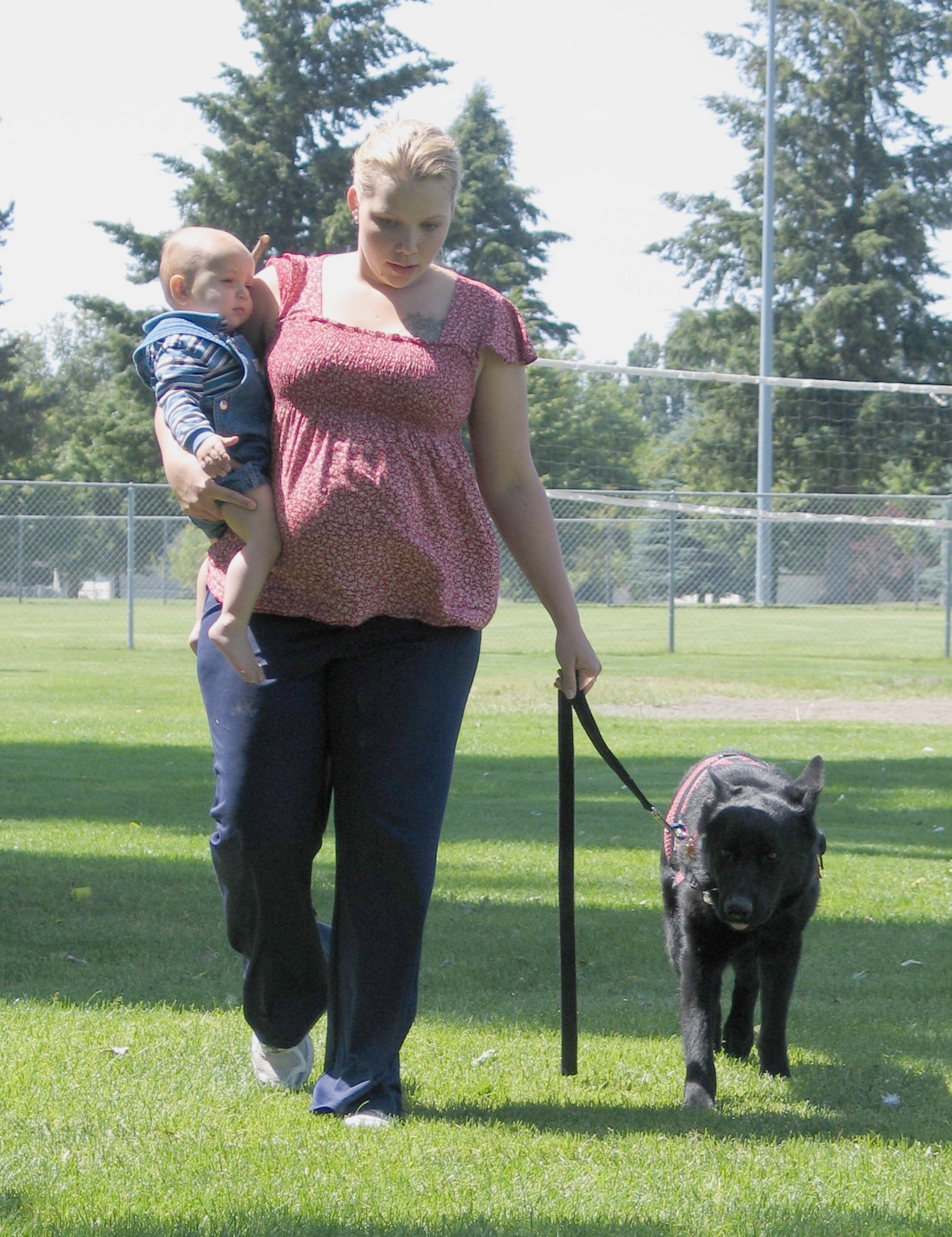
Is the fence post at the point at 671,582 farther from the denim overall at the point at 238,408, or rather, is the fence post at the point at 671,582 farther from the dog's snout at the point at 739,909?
the denim overall at the point at 238,408

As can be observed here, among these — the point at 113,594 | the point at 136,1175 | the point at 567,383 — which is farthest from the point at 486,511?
the point at 567,383

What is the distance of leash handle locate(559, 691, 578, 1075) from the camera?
3.90 metres

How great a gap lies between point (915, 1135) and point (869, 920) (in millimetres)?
2628

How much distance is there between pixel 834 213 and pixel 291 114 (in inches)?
611

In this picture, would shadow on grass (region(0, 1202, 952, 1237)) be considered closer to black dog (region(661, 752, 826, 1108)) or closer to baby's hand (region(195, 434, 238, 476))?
black dog (region(661, 752, 826, 1108))

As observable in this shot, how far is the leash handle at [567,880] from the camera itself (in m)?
3.90

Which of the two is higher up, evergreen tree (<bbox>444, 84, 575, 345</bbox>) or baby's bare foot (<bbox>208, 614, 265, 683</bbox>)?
evergreen tree (<bbox>444, 84, 575, 345</bbox>)

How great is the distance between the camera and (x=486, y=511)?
3535mm

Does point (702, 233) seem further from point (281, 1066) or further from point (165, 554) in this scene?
point (281, 1066)

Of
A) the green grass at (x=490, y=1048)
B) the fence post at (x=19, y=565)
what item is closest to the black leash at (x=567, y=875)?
the green grass at (x=490, y=1048)

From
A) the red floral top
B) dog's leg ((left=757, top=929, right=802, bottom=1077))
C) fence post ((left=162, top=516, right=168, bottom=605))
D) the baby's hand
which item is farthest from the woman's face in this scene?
fence post ((left=162, top=516, right=168, bottom=605))

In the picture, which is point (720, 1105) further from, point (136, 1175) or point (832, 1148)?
point (136, 1175)

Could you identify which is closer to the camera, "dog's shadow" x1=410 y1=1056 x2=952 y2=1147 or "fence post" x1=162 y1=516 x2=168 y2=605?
"dog's shadow" x1=410 y1=1056 x2=952 y2=1147

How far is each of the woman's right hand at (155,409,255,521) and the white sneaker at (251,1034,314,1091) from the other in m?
1.32
